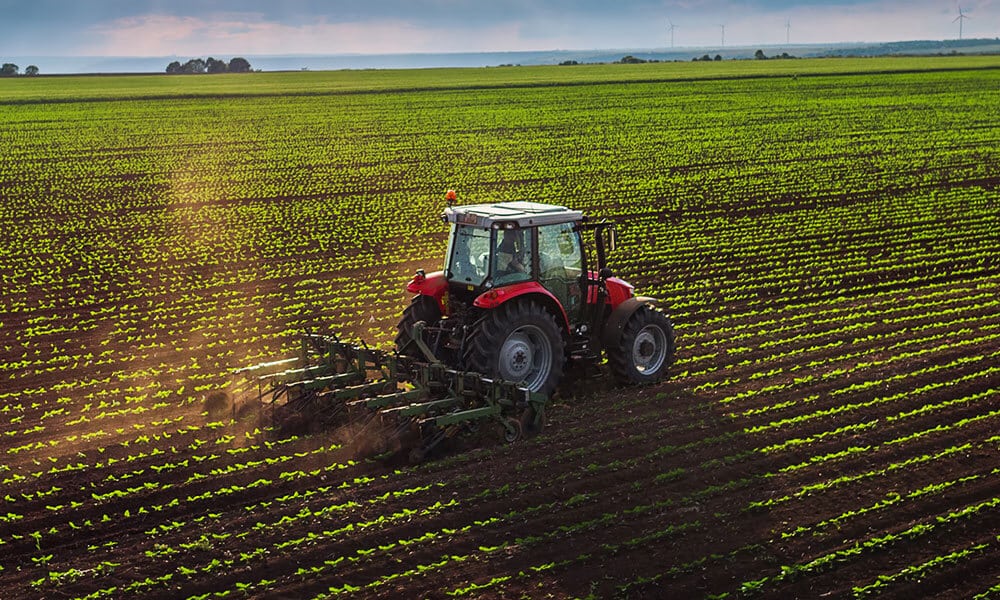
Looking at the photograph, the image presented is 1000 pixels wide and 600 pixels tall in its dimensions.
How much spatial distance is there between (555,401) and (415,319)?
74.0 inches

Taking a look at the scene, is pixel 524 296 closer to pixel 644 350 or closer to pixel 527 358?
pixel 527 358

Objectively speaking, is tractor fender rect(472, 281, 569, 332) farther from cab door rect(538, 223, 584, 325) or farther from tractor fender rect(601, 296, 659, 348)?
tractor fender rect(601, 296, 659, 348)

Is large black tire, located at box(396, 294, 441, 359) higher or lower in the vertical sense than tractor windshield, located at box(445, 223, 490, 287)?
lower

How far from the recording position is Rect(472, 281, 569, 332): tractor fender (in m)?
11.7

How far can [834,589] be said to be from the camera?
8.60 metres

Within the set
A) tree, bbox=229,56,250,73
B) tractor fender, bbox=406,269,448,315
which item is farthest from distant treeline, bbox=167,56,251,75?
tractor fender, bbox=406,269,448,315

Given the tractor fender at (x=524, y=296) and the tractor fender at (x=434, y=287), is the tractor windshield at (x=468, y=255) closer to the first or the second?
the tractor fender at (x=434, y=287)

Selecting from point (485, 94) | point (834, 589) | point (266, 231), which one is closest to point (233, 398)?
point (834, 589)

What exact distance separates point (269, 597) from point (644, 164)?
92.7 ft

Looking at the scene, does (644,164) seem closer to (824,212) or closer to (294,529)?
(824,212)

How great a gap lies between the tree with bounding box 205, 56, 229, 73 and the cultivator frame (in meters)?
133

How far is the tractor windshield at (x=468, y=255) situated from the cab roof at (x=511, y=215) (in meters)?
0.14

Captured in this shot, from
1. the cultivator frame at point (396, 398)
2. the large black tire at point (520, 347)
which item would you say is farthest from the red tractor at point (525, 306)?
the cultivator frame at point (396, 398)

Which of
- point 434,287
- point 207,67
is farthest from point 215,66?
point 434,287
